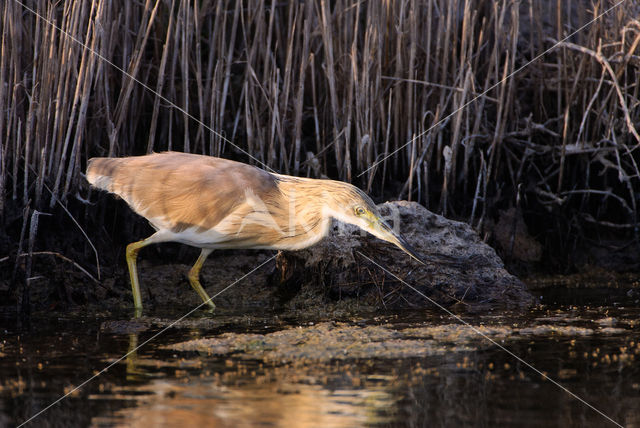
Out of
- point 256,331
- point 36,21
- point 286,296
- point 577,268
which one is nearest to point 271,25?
point 36,21

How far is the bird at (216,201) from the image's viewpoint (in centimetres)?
573

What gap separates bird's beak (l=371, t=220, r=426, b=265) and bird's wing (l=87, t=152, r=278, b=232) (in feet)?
2.83

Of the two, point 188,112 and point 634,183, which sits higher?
point 188,112

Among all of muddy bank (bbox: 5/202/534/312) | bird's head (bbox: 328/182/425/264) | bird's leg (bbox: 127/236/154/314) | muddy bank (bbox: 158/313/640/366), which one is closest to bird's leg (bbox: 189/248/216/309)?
muddy bank (bbox: 5/202/534/312)

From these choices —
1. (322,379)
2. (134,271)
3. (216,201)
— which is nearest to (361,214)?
(216,201)

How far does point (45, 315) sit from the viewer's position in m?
5.47

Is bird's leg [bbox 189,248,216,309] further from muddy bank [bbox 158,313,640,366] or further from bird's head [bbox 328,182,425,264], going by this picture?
bird's head [bbox 328,182,425,264]

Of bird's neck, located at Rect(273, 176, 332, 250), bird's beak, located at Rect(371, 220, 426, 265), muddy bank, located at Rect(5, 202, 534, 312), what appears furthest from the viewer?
muddy bank, located at Rect(5, 202, 534, 312)

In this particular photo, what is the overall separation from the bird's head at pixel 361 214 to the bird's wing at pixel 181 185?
1.77ft

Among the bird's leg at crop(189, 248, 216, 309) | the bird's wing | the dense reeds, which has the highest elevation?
the dense reeds

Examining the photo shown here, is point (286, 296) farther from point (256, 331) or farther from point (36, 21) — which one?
point (36, 21)

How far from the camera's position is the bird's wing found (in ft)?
18.9

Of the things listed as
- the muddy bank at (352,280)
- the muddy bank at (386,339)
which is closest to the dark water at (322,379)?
the muddy bank at (386,339)

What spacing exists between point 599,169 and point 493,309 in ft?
8.36
